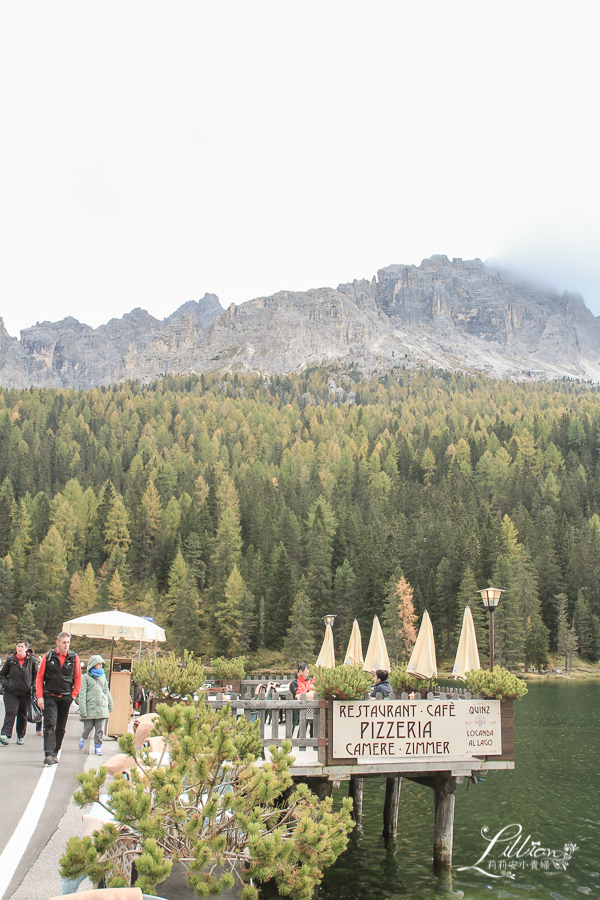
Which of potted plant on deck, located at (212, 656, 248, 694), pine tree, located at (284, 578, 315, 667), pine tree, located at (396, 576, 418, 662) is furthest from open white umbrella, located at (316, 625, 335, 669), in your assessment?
pine tree, located at (284, 578, 315, 667)

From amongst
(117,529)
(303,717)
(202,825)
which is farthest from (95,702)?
(117,529)

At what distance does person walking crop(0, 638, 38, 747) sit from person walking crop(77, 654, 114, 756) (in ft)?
3.84

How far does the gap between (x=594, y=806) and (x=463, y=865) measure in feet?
22.7

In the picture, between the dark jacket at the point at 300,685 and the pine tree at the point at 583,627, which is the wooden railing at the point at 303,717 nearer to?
the dark jacket at the point at 300,685

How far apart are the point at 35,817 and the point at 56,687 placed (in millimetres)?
3459

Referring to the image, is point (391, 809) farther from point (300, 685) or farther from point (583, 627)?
point (583, 627)

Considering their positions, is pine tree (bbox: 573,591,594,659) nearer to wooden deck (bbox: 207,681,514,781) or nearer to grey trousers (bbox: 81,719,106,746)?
wooden deck (bbox: 207,681,514,781)

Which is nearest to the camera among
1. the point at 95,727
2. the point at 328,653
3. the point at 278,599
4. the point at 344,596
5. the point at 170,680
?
the point at 170,680

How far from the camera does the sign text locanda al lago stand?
1155 cm

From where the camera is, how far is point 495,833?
16172 mm

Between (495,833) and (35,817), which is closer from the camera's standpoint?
(35,817)

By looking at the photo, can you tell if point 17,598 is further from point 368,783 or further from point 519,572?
point 368,783

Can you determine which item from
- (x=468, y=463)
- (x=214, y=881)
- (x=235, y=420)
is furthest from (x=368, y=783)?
(x=235, y=420)

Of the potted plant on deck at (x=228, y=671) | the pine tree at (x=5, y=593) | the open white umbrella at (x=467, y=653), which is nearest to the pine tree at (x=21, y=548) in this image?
Answer: the pine tree at (x=5, y=593)
